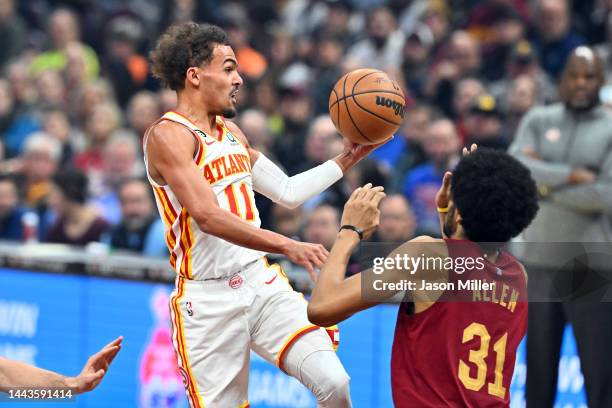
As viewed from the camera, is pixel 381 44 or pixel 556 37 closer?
pixel 556 37

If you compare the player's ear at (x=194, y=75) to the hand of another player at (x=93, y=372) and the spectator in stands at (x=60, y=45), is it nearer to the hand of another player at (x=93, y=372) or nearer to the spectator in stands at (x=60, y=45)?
the hand of another player at (x=93, y=372)

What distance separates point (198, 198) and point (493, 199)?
160 cm

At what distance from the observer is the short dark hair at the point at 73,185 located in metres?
9.97

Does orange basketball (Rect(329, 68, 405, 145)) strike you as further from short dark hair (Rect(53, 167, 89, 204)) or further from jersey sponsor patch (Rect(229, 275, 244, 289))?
short dark hair (Rect(53, 167, 89, 204))

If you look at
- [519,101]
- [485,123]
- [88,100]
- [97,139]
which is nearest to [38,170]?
[97,139]

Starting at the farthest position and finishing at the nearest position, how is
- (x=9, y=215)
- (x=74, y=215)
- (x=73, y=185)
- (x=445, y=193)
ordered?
(x=9, y=215) < (x=74, y=215) < (x=73, y=185) < (x=445, y=193)

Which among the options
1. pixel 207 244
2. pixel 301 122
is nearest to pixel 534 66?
pixel 301 122

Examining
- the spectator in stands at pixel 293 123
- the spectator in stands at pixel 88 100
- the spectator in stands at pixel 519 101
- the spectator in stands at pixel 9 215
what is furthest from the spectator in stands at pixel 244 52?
the spectator in stands at pixel 519 101

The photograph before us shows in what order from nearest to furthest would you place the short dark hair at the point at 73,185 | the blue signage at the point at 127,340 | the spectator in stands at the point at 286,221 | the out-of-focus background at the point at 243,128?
the blue signage at the point at 127,340, the out-of-focus background at the point at 243,128, the spectator in stands at the point at 286,221, the short dark hair at the point at 73,185

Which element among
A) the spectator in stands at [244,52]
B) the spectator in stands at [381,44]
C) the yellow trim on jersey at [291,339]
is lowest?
the yellow trim on jersey at [291,339]

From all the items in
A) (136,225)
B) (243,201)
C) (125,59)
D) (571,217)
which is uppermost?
(125,59)

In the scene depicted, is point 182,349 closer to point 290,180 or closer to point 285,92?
point 290,180

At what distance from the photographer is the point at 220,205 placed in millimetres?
5816

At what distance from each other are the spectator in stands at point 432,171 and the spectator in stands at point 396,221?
0.68 m
